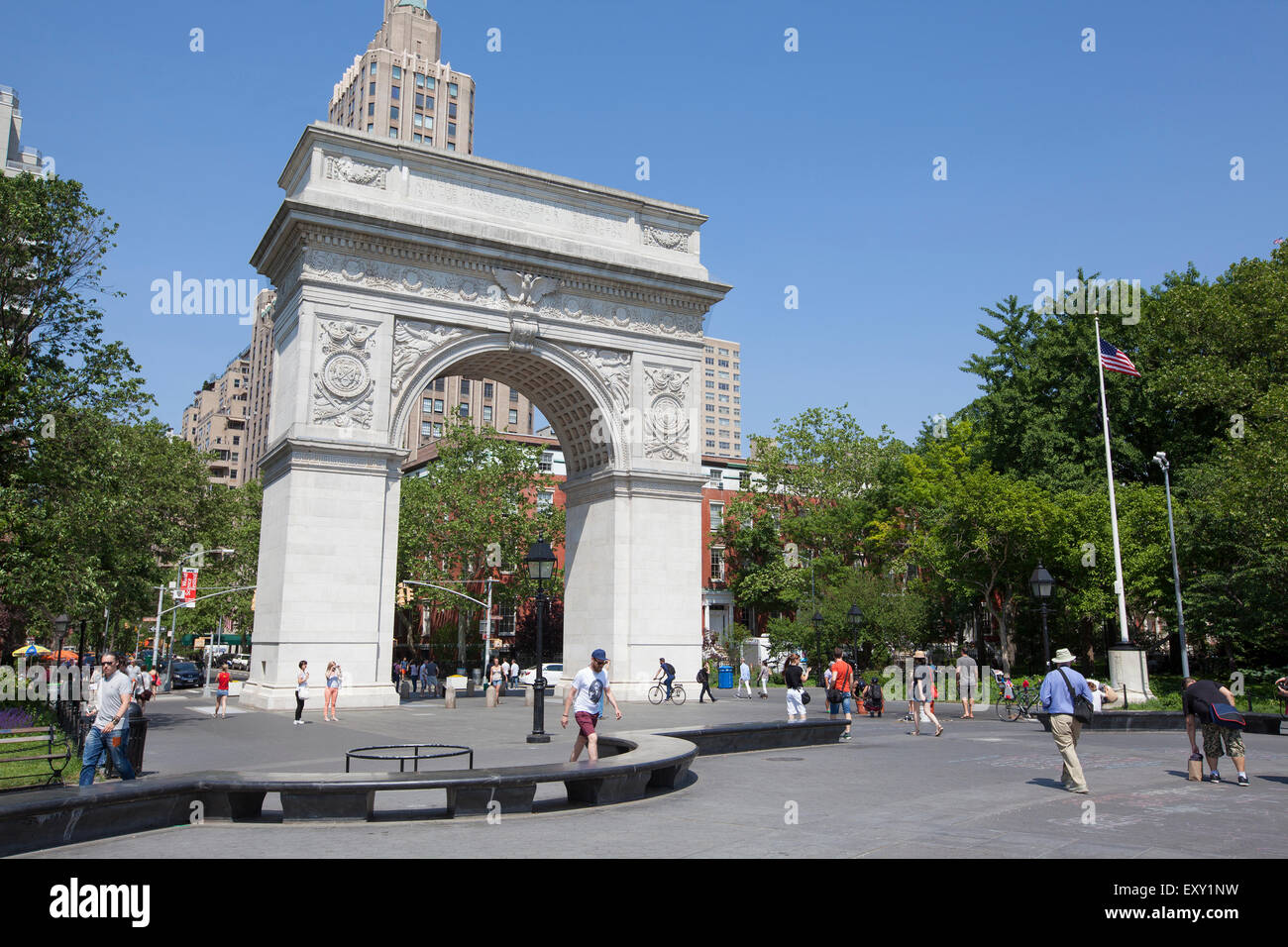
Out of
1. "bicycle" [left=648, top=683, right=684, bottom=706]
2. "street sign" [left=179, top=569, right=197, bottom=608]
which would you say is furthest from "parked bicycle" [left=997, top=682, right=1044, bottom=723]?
"street sign" [left=179, top=569, right=197, bottom=608]

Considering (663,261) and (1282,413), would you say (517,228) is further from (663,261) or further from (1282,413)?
(1282,413)

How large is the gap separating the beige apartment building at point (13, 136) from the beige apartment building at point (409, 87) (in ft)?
115

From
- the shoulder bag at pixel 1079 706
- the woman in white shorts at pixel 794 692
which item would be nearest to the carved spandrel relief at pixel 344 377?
the woman in white shorts at pixel 794 692

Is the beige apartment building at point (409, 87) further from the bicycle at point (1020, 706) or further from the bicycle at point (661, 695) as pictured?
the bicycle at point (1020, 706)

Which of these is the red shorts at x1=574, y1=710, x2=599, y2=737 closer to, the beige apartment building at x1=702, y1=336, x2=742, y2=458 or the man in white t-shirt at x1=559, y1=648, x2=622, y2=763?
the man in white t-shirt at x1=559, y1=648, x2=622, y2=763

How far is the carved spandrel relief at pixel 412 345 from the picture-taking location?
3042 cm

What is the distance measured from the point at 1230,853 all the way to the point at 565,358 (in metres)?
27.3

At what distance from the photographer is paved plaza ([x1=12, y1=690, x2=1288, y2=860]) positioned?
8320mm

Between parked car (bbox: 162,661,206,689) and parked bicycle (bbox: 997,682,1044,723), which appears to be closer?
parked bicycle (bbox: 997,682,1044,723)

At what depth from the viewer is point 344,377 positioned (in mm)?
29375

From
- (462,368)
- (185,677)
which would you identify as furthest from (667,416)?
(185,677)

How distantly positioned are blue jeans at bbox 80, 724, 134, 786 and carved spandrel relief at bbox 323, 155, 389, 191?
74.2 feet

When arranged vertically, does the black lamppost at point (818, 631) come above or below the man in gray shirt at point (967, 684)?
above

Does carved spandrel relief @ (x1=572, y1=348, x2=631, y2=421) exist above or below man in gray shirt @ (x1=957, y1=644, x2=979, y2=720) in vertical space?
above
